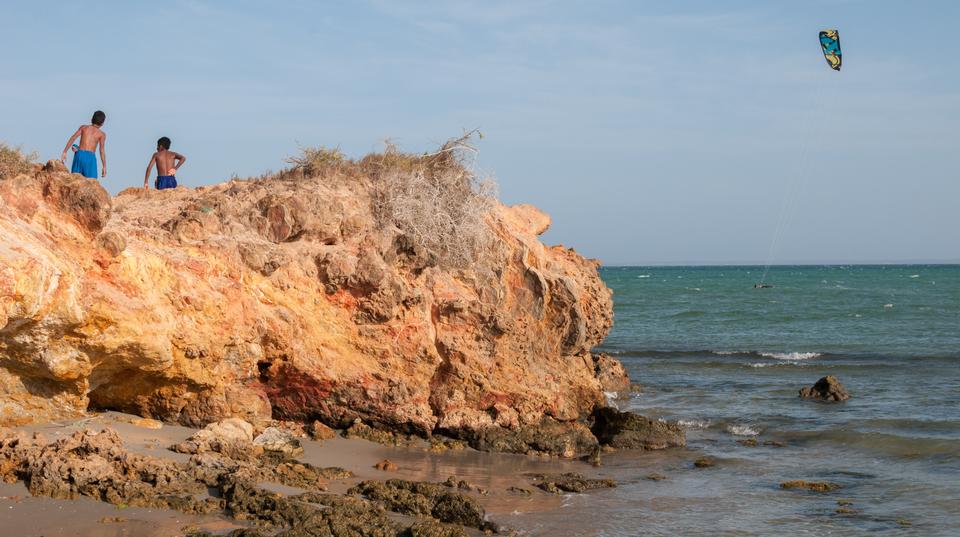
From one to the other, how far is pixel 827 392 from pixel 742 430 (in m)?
4.27

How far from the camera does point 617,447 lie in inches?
552

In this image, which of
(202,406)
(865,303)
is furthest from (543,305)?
(865,303)

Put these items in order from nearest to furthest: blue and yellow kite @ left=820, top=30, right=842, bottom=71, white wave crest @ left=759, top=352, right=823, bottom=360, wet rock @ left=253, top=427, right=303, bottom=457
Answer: wet rock @ left=253, top=427, right=303, bottom=457
blue and yellow kite @ left=820, top=30, right=842, bottom=71
white wave crest @ left=759, top=352, right=823, bottom=360

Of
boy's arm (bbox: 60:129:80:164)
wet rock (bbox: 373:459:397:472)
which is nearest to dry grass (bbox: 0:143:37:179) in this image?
boy's arm (bbox: 60:129:80:164)

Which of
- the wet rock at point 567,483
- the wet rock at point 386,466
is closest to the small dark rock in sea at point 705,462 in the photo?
the wet rock at point 567,483

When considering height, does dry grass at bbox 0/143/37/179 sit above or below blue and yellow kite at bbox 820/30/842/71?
below

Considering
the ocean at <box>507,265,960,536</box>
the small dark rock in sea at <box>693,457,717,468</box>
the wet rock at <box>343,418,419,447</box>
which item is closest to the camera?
the ocean at <box>507,265,960,536</box>

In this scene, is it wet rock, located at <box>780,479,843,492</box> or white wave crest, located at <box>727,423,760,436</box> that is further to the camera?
white wave crest, located at <box>727,423,760,436</box>

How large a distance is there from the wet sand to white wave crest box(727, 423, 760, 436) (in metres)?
3.83

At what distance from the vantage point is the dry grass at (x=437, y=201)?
45.1 feet

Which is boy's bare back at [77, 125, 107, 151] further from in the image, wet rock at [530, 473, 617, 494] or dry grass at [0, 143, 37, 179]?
wet rock at [530, 473, 617, 494]

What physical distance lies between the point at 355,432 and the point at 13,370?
168 inches

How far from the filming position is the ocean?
10570 mm

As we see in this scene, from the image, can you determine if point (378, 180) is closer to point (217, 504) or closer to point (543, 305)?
point (543, 305)
